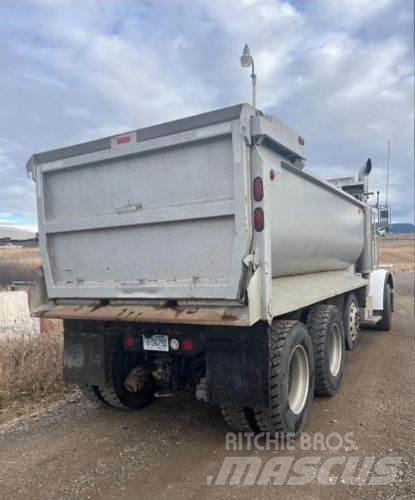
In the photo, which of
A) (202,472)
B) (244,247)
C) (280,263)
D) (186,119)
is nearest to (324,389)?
(280,263)

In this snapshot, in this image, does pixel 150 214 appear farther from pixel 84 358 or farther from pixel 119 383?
pixel 119 383

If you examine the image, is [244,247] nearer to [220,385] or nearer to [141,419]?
[220,385]

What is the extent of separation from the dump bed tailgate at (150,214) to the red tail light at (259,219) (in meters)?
0.08

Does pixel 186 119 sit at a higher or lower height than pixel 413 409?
higher

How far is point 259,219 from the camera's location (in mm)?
3547

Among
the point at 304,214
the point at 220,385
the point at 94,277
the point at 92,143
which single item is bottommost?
the point at 220,385

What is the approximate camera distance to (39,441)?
421 cm

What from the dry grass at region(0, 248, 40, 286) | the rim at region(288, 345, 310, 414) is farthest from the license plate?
the dry grass at region(0, 248, 40, 286)

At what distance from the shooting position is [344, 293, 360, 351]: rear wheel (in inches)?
262

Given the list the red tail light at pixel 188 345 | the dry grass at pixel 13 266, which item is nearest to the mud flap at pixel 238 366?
the red tail light at pixel 188 345

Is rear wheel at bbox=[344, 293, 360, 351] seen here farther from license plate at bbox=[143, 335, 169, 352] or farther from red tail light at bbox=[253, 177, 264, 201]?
red tail light at bbox=[253, 177, 264, 201]

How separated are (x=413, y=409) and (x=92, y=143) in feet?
14.2

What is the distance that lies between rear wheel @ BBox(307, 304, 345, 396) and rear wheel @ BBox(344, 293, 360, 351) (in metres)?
1.18

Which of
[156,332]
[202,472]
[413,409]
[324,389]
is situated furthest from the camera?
[324,389]
